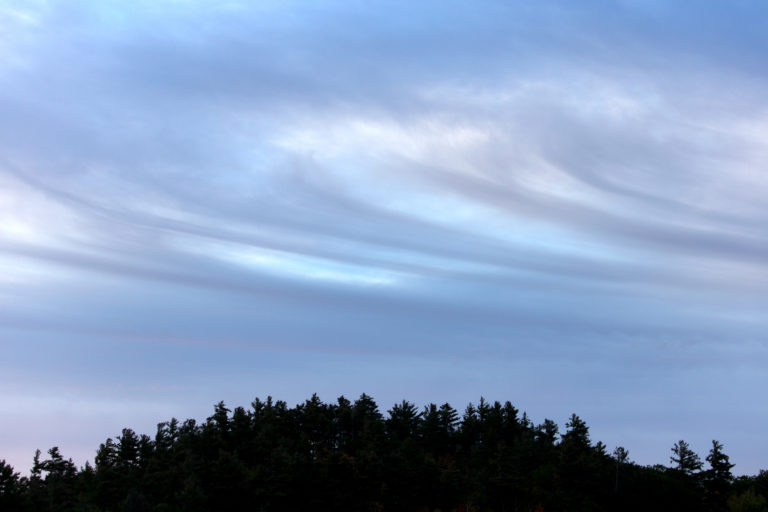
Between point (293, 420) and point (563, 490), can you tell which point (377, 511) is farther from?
point (293, 420)

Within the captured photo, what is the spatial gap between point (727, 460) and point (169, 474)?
3266 inches

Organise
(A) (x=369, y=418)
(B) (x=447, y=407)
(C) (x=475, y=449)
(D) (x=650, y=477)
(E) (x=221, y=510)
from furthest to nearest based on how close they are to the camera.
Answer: (B) (x=447, y=407) < (A) (x=369, y=418) < (C) (x=475, y=449) < (D) (x=650, y=477) < (E) (x=221, y=510)

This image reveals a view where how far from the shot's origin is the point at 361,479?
10181 centimetres

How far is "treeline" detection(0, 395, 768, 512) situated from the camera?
96.1 metres

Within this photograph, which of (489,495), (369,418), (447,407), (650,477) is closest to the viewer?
(489,495)

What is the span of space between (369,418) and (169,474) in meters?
50.7

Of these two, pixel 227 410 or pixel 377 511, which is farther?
pixel 227 410

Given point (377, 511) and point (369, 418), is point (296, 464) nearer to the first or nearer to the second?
point (377, 511)

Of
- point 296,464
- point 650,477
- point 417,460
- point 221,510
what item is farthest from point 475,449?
point 221,510

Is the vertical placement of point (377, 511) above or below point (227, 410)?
below

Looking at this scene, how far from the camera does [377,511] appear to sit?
9850 centimetres

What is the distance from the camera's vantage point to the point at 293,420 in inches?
5620

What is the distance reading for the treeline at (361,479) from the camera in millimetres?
96062

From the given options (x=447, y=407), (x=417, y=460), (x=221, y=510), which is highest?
(x=447, y=407)
